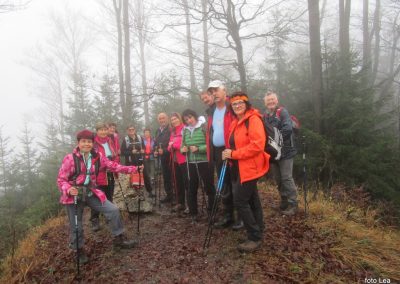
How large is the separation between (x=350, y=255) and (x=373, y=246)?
0.67 m

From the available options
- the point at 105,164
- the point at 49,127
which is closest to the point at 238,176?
the point at 105,164

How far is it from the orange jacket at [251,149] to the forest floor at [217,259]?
4.31 feet

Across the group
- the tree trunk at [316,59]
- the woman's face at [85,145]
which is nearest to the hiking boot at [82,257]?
the woman's face at [85,145]

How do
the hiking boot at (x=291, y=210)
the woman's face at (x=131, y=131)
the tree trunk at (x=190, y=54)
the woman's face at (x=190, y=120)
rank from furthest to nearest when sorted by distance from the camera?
the tree trunk at (x=190, y=54)
the woman's face at (x=131, y=131)
the hiking boot at (x=291, y=210)
the woman's face at (x=190, y=120)

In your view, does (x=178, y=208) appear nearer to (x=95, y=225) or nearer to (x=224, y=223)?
(x=224, y=223)

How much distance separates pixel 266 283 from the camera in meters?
3.76

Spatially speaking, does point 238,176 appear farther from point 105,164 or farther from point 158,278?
point 105,164

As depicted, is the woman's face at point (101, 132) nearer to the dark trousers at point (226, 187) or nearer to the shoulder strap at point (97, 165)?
the shoulder strap at point (97, 165)

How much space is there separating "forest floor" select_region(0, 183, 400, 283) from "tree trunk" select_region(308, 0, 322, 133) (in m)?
5.21

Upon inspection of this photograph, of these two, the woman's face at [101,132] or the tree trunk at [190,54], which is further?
the tree trunk at [190,54]

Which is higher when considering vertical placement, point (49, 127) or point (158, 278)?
point (49, 127)

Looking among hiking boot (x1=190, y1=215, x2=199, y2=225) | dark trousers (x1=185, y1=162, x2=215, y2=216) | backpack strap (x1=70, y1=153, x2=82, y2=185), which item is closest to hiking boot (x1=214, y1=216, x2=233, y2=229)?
dark trousers (x1=185, y1=162, x2=215, y2=216)

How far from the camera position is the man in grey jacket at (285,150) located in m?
5.45

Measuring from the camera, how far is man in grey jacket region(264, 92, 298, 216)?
17.9 feet
